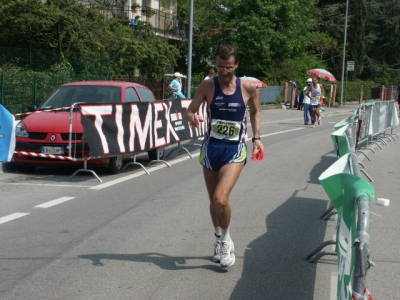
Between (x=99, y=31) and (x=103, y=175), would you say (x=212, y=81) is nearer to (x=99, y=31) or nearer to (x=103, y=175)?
(x=103, y=175)

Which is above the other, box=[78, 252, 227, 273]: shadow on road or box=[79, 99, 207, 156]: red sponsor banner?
box=[79, 99, 207, 156]: red sponsor banner

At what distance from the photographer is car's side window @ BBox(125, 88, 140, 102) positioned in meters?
13.4

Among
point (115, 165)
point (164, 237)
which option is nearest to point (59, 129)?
point (115, 165)

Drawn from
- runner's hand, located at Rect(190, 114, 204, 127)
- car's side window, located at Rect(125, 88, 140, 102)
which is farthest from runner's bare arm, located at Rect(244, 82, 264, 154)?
car's side window, located at Rect(125, 88, 140, 102)

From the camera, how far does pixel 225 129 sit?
6234 millimetres

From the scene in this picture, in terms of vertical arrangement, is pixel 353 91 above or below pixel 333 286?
below

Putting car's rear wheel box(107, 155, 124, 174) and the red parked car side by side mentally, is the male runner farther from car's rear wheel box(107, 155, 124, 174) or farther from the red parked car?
car's rear wheel box(107, 155, 124, 174)

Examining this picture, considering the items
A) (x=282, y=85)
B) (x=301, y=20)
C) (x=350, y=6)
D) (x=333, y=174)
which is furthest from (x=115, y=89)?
(x=350, y=6)

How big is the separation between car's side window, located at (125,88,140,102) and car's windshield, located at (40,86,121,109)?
20cm

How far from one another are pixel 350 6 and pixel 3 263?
6069 cm

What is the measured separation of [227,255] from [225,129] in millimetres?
1119

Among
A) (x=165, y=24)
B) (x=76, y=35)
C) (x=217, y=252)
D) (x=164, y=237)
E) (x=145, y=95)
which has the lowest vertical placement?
(x=164, y=237)

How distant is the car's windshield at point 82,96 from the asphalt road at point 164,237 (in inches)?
51.0

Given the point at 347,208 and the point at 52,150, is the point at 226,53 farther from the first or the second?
the point at 52,150
